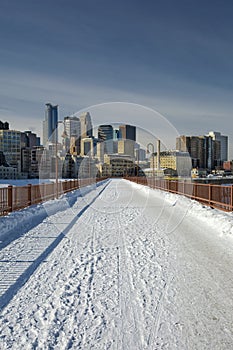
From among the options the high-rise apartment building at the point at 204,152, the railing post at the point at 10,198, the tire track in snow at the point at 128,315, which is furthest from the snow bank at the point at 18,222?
the high-rise apartment building at the point at 204,152

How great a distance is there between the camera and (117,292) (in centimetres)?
434

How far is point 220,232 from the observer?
28.3 feet

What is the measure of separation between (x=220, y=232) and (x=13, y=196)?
25.0 feet

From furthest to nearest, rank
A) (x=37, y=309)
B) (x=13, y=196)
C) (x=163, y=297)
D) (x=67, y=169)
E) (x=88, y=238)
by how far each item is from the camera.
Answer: (x=67, y=169) < (x=13, y=196) < (x=88, y=238) < (x=163, y=297) < (x=37, y=309)

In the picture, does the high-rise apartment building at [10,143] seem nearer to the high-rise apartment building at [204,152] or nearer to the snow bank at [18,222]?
the high-rise apartment building at [204,152]

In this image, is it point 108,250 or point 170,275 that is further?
point 108,250

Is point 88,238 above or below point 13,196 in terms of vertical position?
below

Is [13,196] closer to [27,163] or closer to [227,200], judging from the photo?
[227,200]

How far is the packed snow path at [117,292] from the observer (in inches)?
124

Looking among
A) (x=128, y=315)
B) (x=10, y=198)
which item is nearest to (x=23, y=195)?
(x=10, y=198)

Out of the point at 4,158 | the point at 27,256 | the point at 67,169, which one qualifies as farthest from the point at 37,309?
the point at 4,158

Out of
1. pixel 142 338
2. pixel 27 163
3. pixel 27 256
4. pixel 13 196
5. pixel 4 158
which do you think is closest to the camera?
pixel 142 338

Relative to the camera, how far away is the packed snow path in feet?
10.4

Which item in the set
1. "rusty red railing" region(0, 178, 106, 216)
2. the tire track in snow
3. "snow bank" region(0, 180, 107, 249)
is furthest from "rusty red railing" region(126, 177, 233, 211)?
"rusty red railing" region(0, 178, 106, 216)
